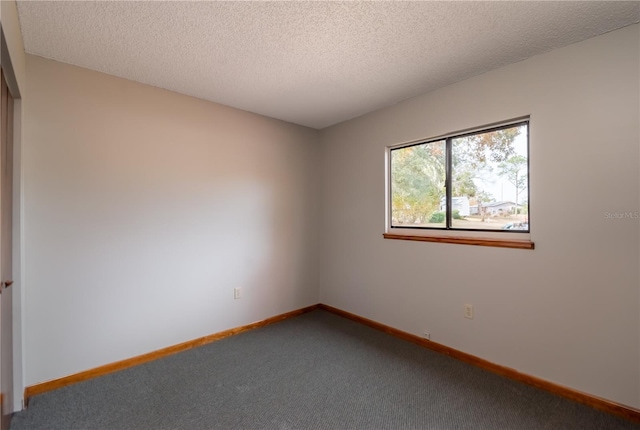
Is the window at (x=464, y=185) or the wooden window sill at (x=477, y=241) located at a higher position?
the window at (x=464, y=185)

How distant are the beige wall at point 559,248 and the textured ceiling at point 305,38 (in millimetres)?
212

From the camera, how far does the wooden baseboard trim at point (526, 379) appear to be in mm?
1783

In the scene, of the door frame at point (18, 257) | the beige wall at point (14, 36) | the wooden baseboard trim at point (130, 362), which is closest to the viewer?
the beige wall at point (14, 36)

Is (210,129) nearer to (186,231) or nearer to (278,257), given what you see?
(186,231)

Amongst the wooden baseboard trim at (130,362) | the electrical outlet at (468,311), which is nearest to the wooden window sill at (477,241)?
the electrical outlet at (468,311)

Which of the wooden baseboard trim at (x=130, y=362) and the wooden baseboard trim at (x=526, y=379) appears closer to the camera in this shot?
the wooden baseboard trim at (x=526, y=379)

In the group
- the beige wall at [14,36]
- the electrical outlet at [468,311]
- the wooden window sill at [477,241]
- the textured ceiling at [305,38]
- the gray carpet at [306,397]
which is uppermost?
the textured ceiling at [305,38]

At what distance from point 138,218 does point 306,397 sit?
6.47ft

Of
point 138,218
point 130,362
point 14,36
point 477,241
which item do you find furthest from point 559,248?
point 14,36

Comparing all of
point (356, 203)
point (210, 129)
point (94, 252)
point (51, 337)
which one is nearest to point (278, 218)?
point (356, 203)

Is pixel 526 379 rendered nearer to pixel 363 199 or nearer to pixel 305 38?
pixel 363 199

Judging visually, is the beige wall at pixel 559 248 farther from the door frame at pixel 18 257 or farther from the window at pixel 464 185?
the door frame at pixel 18 257

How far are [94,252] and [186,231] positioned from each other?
0.71 m

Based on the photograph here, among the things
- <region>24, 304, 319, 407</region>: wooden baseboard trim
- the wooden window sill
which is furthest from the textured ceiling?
<region>24, 304, 319, 407</region>: wooden baseboard trim
